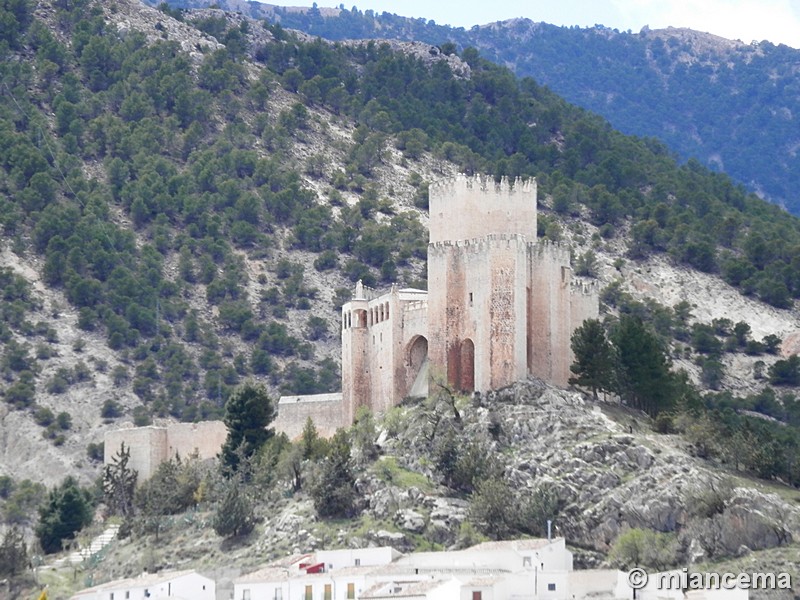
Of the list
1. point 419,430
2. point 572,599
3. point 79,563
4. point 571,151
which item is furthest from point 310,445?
point 571,151

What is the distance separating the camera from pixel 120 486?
263ft

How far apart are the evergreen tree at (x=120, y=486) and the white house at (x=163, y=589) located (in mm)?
12513

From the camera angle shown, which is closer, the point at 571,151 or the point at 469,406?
the point at 469,406

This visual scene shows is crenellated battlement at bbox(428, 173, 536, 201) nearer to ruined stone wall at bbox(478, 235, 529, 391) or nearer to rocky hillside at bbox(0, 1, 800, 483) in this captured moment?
ruined stone wall at bbox(478, 235, 529, 391)

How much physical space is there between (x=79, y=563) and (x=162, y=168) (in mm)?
48773

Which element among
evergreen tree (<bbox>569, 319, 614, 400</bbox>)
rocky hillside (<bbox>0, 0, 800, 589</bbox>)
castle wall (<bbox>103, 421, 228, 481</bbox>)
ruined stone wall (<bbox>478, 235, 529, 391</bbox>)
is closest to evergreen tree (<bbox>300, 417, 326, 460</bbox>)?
rocky hillside (<bbox>0, 0, 800, 589</bbox>)

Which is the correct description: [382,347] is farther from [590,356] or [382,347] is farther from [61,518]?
[61,518]

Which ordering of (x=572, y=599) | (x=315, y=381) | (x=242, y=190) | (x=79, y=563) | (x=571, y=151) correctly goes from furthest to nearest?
(x=571, y=151) < (x=242, y=190) < (x=315, y=381) < (x=79, y=563) < (x=572, y=599)

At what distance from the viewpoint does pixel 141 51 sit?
12888 centimetres

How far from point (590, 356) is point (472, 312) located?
4.73 metres

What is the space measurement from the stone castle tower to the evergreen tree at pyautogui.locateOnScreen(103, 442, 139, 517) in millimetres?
8396

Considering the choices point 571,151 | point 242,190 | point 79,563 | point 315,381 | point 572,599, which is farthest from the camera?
point 571,151

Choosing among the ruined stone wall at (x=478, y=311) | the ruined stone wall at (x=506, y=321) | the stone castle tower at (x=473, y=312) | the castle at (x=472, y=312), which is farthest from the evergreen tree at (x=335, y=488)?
the ruined stone wall at (x=506, y=321)

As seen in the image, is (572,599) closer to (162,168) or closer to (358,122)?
(162,168)
